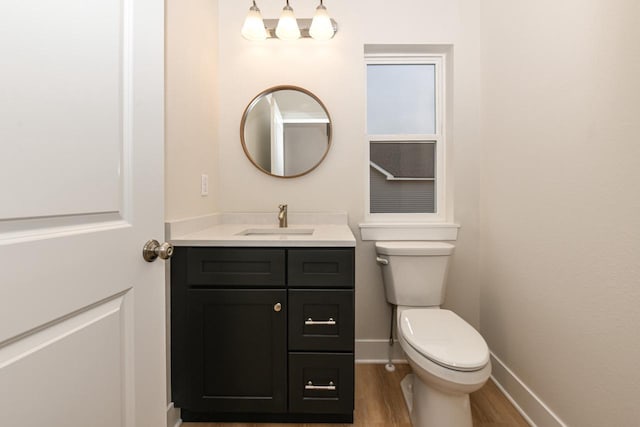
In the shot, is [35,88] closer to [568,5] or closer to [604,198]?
[604,198]

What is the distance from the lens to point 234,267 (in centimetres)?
141

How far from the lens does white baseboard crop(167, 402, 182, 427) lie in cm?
139

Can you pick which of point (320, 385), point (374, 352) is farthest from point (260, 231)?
point (374, 352)

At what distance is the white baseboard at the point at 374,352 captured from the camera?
2.04 metres

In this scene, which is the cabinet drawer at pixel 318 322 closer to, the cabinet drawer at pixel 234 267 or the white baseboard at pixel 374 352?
the cabinet drawer at pixel 234 267

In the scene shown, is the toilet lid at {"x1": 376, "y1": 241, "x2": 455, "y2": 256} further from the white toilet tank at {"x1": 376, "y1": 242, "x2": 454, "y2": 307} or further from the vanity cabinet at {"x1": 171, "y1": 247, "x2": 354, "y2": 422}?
the vanity cabinet at {"x1": 171, "y1": 247, "x2": 354, "y2": 422}

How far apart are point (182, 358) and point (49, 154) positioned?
111 cm

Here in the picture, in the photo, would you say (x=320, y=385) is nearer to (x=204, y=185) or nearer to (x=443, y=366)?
(x=443, y=366)

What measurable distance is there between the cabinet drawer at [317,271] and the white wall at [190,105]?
23.0 inches

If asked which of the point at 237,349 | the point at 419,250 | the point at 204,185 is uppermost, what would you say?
the point at 204,185

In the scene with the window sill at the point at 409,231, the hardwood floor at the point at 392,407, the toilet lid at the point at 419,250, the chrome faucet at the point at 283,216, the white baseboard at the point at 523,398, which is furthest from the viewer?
the window sill at the point at 409,231

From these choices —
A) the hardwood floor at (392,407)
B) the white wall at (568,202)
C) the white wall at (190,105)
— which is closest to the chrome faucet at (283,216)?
the white wall at (190,105)

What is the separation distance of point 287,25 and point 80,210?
1609mm

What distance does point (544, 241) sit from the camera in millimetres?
1404
